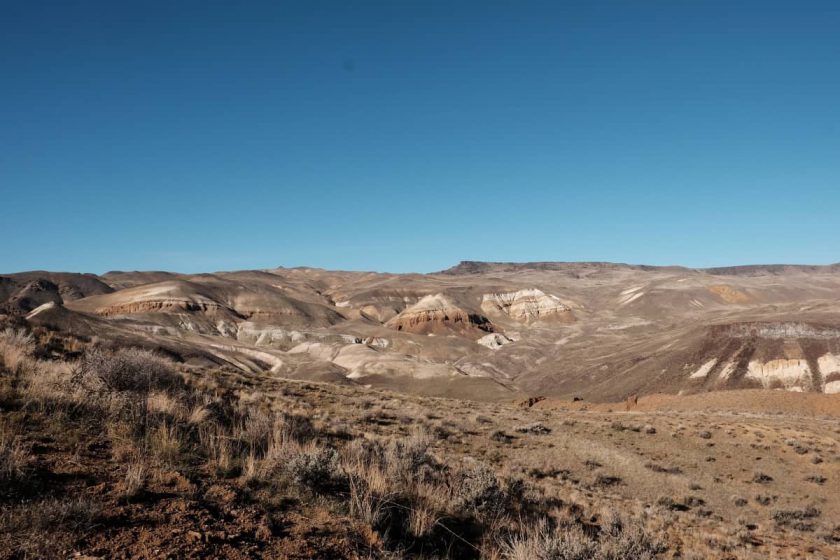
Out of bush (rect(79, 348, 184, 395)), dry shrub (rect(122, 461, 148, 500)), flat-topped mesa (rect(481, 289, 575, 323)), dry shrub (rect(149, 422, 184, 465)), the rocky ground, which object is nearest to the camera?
the rocky ground

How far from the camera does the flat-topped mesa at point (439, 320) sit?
375 ft

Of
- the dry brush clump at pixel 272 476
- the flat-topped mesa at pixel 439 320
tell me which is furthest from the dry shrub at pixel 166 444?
the flat-topped mesa at pixel 439 320

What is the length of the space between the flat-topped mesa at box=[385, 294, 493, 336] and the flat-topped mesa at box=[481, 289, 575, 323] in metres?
12.2

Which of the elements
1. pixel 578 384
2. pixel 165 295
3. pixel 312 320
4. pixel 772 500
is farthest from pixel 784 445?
pixel 165 295

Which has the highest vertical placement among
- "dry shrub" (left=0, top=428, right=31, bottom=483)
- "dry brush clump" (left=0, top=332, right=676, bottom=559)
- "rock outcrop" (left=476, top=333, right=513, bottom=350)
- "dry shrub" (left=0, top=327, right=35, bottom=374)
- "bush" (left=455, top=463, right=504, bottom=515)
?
"dry shrub" (left=0, top=327, right=35, bottom=374)

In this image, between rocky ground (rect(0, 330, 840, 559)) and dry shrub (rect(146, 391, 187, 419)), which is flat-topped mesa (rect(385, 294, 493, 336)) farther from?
dry shrub (rect(146, 391, 187, 419))

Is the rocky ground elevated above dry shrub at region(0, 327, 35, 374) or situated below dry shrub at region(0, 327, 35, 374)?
below

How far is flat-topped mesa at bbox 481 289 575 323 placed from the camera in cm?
12862

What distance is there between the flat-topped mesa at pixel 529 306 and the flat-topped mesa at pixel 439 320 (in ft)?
40.0

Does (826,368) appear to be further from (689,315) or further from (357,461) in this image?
(689,315)

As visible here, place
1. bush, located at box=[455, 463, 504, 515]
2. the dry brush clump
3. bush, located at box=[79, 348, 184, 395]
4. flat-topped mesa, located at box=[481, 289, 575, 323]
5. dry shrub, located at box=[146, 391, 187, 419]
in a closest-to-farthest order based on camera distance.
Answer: the dry brush clump < bush, located at box=[455, 463, 504, 515] < dry shrub, located at box=[146, 391, 187, 419] < bush, located at box=[79, 348, 184, 395] < flat-topped mesa, located at box=[481, 289, 575, 323]

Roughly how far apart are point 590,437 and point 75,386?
718 inches

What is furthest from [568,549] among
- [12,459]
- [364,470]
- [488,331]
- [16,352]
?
[488,331]

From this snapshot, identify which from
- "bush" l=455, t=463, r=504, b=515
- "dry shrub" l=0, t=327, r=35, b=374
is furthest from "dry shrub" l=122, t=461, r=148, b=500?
"dry shrub" l=0, t=327, r=35, b=374
